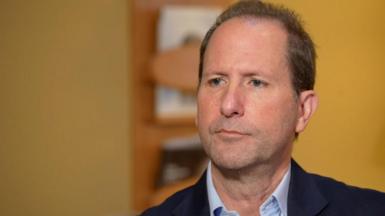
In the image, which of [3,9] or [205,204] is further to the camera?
[3,9]

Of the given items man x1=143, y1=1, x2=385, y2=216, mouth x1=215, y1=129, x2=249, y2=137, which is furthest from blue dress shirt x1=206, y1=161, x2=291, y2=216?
mouth x1=215, y1=129, x2=249, y2=137

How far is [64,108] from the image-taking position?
1820 mm

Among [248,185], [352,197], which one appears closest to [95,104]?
[248,185]

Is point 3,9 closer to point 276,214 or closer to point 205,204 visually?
point 205,204

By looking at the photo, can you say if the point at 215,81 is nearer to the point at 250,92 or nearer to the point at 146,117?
the point at 250,92

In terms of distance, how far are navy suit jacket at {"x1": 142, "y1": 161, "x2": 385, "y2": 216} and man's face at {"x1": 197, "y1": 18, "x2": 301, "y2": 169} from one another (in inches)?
3.0

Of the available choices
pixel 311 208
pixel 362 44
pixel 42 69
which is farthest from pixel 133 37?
pixel 311 208

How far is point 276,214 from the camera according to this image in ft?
3.71

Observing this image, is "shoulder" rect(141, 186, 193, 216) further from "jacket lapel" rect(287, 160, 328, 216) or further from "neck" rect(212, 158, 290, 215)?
"jacket lapel" rect(287, 160, 328, 216)

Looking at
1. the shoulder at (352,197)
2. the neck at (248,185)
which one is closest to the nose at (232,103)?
the neck at (248,185)

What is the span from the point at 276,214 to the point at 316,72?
0.33 metres

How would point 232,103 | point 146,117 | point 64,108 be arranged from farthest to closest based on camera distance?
point 146,117
point 64,108
point 232,103

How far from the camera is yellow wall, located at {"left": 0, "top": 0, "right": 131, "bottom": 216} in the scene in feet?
5.72

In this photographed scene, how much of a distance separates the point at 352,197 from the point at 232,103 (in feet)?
0.98
